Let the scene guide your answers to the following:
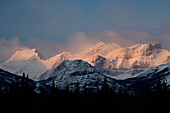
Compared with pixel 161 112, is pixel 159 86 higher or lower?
higher

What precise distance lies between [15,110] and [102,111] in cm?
2802

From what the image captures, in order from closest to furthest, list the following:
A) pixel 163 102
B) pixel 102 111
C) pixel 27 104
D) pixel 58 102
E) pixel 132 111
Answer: pixel 163 102 → pixel 27 104 → pixel 102 111 → pixel 58 102 → pixel 132 111

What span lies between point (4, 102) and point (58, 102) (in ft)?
64.2

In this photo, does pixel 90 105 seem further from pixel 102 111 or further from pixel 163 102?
pixel 163 102

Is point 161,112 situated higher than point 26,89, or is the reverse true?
point 26,89

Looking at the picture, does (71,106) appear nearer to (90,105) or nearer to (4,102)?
(90,105)

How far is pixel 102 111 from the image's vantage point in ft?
379

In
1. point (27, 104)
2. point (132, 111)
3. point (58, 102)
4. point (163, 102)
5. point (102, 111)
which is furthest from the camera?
point (132, 111)

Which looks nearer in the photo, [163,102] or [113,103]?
[163,102]

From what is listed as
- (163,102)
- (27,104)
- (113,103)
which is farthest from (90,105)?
(163,102)

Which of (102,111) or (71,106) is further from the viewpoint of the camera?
(71,106)

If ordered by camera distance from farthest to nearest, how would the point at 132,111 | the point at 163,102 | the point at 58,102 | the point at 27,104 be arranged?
the point at 132,111, the point at 58,102, the point at 27,104, the point at 163,102

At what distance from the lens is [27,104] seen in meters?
108

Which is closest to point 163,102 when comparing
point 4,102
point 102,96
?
point 102,96
